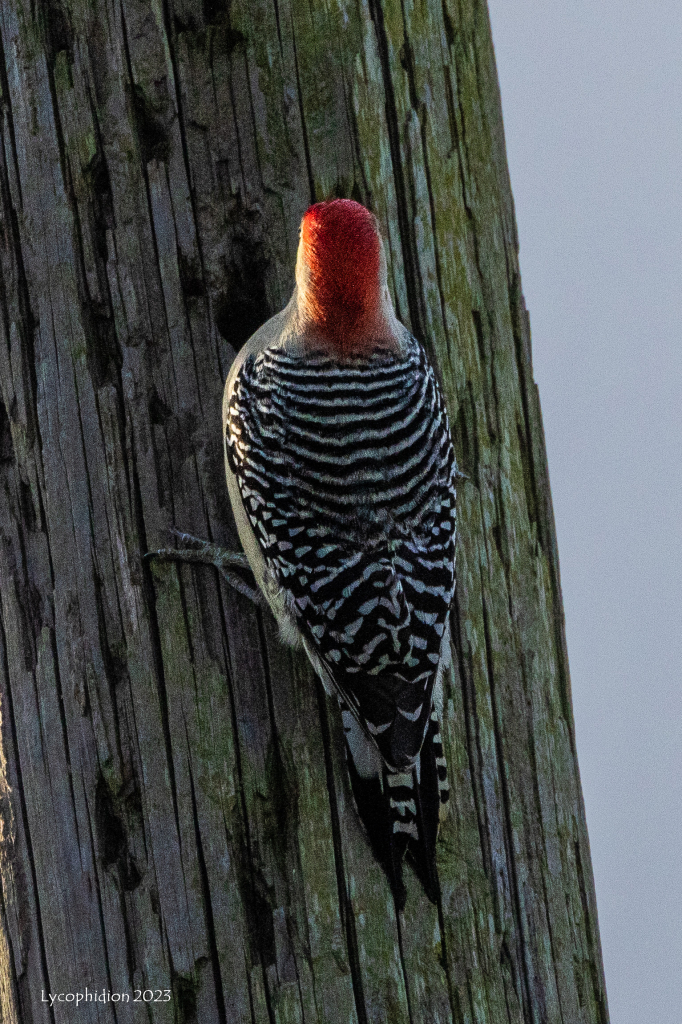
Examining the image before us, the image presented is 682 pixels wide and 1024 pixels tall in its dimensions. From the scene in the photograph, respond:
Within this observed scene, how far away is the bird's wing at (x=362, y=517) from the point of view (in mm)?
2973

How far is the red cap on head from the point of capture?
2971mm

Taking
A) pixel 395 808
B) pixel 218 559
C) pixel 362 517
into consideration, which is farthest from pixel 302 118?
pixel 395 808

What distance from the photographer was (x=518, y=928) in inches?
124

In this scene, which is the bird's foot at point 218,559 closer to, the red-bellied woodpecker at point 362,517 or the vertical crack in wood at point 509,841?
the red-bellied woodpecker at point 362,517

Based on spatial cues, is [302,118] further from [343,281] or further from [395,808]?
[395,808]

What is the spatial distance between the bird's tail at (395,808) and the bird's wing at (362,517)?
64mm

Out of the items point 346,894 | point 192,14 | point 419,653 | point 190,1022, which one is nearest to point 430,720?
point 419,653

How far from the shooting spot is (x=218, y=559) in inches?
119

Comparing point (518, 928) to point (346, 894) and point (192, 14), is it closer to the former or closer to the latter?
point (346, 894)

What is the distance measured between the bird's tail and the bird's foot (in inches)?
14.9

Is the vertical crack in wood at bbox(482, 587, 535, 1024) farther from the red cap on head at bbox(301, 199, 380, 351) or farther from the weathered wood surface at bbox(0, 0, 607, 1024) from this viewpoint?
the red cap on head at bbox(301, 199, 380, 351)

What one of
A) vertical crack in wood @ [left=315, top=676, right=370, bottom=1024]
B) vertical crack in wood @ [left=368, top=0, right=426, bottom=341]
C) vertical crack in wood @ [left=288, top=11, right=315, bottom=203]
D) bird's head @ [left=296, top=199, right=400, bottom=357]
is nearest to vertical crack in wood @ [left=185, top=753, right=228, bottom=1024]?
vertical crack in wood @ [left=315, top=676, right=370, bottom=1024]

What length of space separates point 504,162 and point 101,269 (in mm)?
1153

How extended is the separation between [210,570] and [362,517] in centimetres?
41
